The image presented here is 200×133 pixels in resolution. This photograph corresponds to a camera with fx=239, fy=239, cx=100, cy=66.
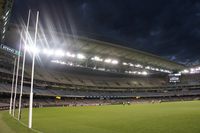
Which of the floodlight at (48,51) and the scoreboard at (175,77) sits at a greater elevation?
the floodlight at (48,51)

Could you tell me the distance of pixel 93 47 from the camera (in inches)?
2687

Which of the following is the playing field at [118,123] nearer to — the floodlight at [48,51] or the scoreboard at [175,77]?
the floodlight at [48,51]

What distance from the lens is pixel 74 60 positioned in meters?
81.5

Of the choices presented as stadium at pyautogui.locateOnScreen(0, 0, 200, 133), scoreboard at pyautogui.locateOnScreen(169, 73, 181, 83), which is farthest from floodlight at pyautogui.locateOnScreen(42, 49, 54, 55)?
scoreboard at pyautogui.locateOnScreen(169, 73, 181, 83)

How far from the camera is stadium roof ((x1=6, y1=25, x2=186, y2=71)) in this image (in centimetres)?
5794

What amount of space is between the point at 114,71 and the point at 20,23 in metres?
57.5

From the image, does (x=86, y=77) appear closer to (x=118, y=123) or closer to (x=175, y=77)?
(x=175, y=77)

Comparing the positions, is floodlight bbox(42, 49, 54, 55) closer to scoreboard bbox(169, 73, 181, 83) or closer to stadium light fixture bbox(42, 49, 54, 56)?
stadium light fixture bbox(42, 49, 54, 56)

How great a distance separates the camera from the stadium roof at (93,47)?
190ft

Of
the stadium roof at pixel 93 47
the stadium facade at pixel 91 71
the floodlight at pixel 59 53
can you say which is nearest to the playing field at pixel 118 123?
the stadium roof at pixel 93 47

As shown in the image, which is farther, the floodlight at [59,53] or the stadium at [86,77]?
the floodlight at [59,53]

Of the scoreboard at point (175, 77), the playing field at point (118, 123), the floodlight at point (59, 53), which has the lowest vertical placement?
the playing field at point (118, 123)

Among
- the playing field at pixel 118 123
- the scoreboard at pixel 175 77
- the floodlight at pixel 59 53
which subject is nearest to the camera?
the playing field at pixel 118 123

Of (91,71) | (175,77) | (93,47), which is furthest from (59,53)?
(175,77)
